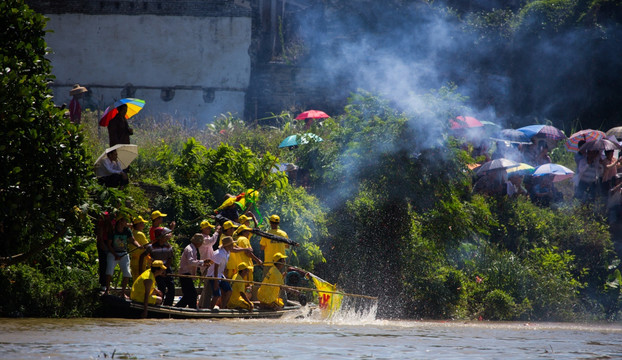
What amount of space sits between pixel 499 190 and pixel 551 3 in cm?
1172

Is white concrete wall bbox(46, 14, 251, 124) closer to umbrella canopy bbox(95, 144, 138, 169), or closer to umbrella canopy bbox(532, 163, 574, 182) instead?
umbrella canopy bbox(532, 163, 574, 182)

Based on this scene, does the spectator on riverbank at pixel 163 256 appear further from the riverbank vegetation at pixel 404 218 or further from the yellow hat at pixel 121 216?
the riverbank vegetation at pixel 404 218

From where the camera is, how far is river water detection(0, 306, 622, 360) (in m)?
11.0

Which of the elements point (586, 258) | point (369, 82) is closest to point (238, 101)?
point (369, 82)

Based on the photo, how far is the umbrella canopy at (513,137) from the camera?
893 inches

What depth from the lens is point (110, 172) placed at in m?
15.4

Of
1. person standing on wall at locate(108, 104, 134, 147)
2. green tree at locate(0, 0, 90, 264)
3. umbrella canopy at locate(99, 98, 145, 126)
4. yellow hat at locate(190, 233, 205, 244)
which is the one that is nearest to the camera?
green tree at locate(0, 0, 90, 264)

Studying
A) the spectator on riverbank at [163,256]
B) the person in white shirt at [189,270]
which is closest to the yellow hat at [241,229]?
the person in white shirt at [189,270]

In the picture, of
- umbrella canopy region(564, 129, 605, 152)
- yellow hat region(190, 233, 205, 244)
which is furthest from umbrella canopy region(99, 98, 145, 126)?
umbrella canopy region(564, 129, 605, 152)

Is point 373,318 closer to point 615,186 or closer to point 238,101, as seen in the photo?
point 615,186

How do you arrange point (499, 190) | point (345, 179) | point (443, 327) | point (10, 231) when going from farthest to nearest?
1. point (499, 190)
2. point (345, 179)
3. point (443, 327)
4. point (10, 231)

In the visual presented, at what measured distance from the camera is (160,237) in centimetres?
1428

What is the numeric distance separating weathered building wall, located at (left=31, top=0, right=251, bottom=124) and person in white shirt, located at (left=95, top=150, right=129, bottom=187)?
1255cm

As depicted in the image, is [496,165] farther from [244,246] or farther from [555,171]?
[244,246]
